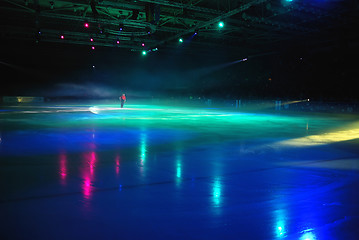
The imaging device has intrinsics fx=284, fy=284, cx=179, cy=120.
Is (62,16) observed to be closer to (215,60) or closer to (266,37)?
(266,37)

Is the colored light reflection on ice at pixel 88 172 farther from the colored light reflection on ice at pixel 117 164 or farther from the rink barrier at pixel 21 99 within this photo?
the rink barrier at pixel 21 99

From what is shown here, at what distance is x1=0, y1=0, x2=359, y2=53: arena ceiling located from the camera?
47.2 ft

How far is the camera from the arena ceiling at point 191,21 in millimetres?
14375

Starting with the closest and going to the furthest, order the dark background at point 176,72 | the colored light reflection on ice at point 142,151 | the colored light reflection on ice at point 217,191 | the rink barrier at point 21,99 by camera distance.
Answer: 1. the colored light reflection on ice at point 217,191
2. the colored light reflection on ice at point 142,151
3. the dark background at point 176,72
4. the rink barrier at point 21,99

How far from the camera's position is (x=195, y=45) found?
1013 inches

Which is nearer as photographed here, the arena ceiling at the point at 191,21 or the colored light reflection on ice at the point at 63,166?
the colored light reflection on ice at the point at 63,166

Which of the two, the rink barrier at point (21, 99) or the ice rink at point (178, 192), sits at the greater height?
the rink barrier at point (21, 99)

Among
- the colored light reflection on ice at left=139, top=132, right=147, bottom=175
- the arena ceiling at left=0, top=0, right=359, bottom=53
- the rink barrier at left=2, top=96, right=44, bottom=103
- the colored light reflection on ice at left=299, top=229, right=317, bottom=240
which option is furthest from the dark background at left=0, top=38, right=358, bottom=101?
the colored light reflection on ice at left=299, top=229, right=317, bottom=240

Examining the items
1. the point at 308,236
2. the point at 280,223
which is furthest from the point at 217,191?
the point at 308,236

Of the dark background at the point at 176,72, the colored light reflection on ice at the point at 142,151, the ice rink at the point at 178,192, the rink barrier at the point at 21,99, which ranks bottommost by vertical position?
the ice rink at the point at 178,192

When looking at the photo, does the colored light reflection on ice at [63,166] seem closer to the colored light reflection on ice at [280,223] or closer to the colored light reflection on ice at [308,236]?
the colored light reflection on ice at [280,223]

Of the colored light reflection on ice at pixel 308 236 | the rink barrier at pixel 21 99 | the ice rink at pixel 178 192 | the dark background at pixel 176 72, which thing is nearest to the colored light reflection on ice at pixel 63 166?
the ice rink at pixel 178 192

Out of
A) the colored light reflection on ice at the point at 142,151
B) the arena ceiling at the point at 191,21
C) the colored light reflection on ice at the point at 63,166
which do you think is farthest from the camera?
the arena ceiling at the point at 191,21

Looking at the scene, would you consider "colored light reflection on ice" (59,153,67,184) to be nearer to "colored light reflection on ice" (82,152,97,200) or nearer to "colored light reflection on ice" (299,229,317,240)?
"colored light reflection on ice" (82,152,97,200)
